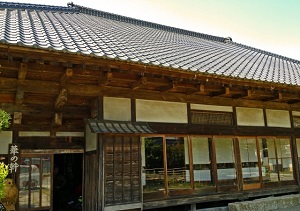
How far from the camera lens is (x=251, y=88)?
7.31 metres

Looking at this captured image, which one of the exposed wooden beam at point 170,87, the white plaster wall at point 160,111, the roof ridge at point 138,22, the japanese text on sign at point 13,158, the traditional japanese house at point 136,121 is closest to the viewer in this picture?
the traditional japanese house at point 136,121

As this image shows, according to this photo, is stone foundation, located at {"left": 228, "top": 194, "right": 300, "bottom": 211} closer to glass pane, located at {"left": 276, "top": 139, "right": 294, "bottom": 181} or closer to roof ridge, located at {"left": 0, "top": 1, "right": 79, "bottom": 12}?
glass pane, located at {"left": 276, "top": 139, "right": 294, "bottom": 181}

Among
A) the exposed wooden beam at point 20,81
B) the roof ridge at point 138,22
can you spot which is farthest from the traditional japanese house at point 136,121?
the roof ridge at point 138,22

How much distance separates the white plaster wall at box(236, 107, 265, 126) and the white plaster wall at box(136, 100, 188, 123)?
6.60 ft

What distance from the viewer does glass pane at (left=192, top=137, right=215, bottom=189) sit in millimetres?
7520

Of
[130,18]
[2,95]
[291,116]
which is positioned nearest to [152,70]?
[2,95]

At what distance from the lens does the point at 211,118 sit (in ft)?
26.2

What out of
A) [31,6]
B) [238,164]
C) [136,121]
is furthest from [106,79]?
[31,6]

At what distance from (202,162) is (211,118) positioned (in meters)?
1.26

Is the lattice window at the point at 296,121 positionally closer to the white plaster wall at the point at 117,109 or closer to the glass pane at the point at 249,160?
the glass pane at the point at 249,160

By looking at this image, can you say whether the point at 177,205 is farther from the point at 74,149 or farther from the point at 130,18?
the point at 130,18

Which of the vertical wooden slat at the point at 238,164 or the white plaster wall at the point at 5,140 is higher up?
the white plaster wall at the point at 5,140

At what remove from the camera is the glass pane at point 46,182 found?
796cm

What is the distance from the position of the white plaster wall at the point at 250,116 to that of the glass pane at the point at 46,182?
5.75 m
